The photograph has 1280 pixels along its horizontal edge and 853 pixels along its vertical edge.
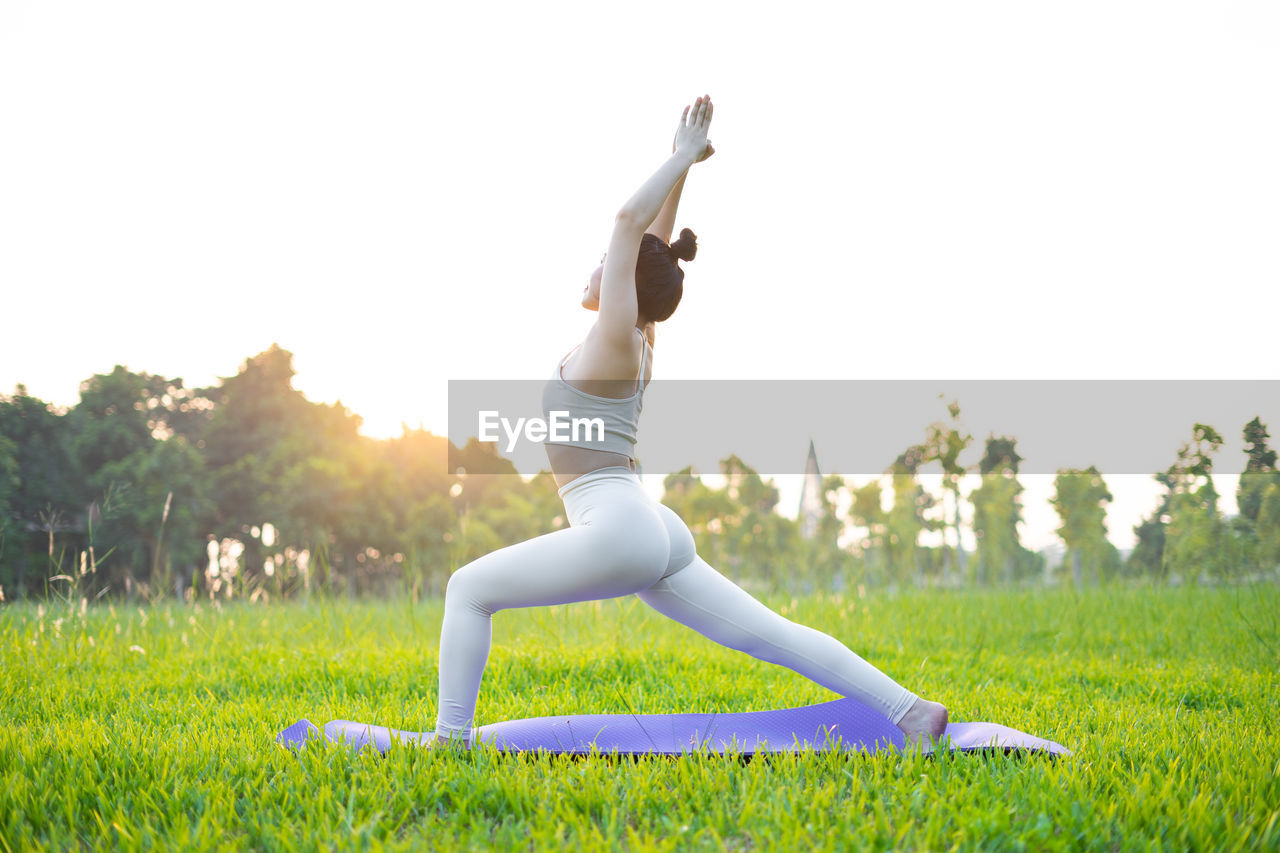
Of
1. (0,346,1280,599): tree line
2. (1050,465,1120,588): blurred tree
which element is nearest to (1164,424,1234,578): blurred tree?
(0,346,1280,599): tree line

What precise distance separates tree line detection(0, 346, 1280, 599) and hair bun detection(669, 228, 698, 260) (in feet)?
11.4

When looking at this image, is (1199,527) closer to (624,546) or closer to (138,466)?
(624,546)

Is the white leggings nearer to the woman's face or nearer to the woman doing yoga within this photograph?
the woman doing yoga

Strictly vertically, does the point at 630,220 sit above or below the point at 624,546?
above

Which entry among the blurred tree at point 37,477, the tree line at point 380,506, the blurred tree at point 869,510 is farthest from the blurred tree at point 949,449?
the blurred tree at point 37,477

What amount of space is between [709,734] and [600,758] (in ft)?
1.65

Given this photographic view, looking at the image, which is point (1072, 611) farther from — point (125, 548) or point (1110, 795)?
point (125, 548)

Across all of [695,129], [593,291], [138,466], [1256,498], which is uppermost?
[695,129]

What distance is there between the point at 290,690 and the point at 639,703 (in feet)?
5.64

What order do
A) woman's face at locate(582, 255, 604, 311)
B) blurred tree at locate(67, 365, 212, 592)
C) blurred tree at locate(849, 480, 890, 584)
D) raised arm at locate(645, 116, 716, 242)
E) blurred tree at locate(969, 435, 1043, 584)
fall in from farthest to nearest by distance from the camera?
blurred tree at locate(849, 480, 890, 584), blurred tree at locate(67, 365, 212, 592), blurred tree at locate(969, 435, 1043, 584), raised arm at locate(645, 116, 716, 242), woman's face at locate(582, 255, 604, 311)

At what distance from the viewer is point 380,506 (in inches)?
1111

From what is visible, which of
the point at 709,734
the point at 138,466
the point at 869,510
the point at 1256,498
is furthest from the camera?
the point at 869,510

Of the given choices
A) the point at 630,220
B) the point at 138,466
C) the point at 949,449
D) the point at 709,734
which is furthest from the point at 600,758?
the point at 138,466

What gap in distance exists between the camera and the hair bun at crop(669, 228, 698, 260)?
9.28 ft
